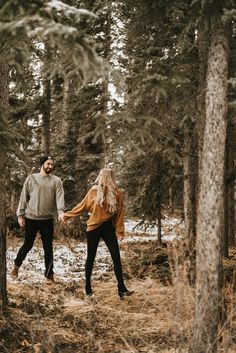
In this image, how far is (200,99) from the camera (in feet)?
21.6

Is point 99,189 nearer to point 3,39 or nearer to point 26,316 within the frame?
point 26,316

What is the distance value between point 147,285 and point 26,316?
282cm

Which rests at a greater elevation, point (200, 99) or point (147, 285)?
point (200, 99)

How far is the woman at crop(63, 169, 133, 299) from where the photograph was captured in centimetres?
816

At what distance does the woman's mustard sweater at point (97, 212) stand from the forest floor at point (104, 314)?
0.90 m

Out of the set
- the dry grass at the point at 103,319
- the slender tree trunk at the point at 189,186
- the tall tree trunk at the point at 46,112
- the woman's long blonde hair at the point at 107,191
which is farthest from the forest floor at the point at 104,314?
the tall tree trunk at the point at 46,112

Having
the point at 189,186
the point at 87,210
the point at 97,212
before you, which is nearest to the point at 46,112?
the point at 189,186

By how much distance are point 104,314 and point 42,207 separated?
253 centimetres

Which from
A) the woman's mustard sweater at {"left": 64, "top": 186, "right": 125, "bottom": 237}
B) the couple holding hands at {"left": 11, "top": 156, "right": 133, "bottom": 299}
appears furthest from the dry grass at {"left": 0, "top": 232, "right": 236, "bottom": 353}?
the woman's mustard sweater at {"left": 64, "top": 186, "right": 125, "bottom": 237}

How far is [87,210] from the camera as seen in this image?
8.59 m

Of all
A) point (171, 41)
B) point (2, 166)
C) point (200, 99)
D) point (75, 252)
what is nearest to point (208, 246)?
point (200, 99)

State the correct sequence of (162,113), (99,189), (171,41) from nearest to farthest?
(162,113), (99,189), (171,41)

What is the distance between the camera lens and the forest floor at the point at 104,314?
18.1 feet

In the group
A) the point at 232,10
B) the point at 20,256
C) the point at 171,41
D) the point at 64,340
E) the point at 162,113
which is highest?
the point at 171,41
